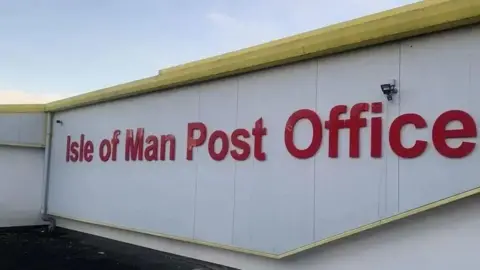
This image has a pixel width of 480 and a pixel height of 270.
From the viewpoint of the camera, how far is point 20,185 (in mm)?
13242

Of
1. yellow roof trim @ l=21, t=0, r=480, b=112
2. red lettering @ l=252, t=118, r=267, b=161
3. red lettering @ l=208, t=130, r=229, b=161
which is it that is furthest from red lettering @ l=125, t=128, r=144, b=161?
red lettering @ l=252, t=118, r=267, b=161

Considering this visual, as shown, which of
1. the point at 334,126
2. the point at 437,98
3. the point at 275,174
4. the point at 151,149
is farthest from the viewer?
the point at 151,149

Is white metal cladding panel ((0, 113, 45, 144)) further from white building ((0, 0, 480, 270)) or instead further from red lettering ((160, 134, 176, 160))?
red lettering ((160, 134, 176, 160))

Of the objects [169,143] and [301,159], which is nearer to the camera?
[301,159]

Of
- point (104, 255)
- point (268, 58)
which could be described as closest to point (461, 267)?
point (268, 58)

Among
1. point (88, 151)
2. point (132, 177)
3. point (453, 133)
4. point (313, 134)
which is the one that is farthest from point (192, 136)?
point (453, 133)

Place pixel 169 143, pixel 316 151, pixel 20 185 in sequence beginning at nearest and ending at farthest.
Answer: pixel 316 151, pixel 169 143, pixel 20 185

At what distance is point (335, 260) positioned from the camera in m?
6.07

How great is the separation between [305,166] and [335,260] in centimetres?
139

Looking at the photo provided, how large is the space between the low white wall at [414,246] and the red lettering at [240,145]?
182cm

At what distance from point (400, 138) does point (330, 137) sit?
1.03m

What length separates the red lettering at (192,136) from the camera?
27.5 feet

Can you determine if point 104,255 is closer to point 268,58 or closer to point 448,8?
point 268,58

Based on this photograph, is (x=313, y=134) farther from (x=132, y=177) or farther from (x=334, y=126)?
(x=132, y=177)
